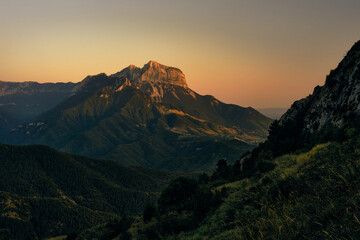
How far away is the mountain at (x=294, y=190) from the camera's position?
452 inches

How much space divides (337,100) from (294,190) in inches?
1647

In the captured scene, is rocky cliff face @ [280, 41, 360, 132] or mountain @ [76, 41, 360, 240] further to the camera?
rocky cliff face @ [280, 41, 360, 132]

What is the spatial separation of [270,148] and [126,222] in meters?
35.5

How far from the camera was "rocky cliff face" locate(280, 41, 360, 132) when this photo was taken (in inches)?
1702

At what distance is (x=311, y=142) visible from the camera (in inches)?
1750

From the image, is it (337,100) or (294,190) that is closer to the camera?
(294,190)

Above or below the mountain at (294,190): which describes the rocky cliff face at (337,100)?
above

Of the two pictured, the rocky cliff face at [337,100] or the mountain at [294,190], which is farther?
the rocky cliff face at [337,100]

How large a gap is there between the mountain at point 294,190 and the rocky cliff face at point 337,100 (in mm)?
160

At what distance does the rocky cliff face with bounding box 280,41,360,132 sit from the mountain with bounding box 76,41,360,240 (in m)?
0.16

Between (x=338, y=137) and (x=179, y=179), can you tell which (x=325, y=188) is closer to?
(x=338, y=137)

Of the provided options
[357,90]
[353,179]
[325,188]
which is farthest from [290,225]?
[357,90]

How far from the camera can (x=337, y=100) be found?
51.7 metres

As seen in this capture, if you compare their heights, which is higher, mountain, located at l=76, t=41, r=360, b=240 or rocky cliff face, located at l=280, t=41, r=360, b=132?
rocky cliff face, located at l=280, t=41, r=360, b=132
